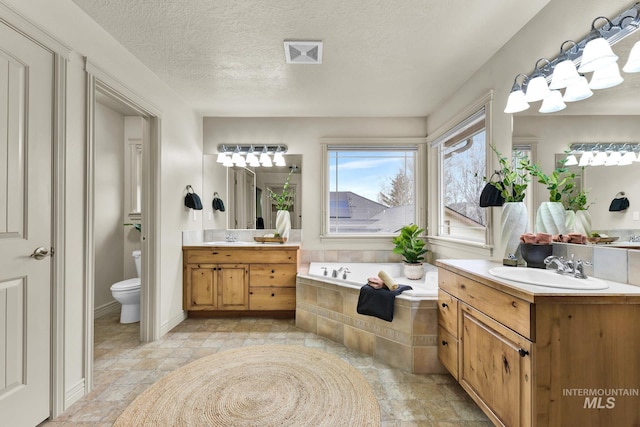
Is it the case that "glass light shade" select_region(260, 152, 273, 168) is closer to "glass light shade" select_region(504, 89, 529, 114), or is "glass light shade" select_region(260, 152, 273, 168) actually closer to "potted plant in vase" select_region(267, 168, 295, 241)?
"potted plant in vase" select_region(267, 168, 295, 241)

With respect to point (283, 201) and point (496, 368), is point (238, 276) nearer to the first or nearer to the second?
point (283, 201)

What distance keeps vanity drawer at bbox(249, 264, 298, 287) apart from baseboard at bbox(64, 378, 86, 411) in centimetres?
153

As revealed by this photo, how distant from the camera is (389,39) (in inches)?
77.5

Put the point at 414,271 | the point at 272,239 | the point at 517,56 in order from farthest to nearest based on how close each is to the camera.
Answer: the point at 272,239 < the point at 414,271 < the point at 517,56

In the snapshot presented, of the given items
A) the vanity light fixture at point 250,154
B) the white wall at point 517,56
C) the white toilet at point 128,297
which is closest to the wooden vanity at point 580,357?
the white wall at point 517,56

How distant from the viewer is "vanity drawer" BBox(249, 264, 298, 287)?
3.07m

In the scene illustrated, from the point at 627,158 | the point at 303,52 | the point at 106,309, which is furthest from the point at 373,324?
A: the point at 106,309

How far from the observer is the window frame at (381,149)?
350cm

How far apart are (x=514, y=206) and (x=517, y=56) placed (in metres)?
1.03

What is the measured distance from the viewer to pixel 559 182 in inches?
63.7

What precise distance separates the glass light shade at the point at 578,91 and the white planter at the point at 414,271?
189 centimetres

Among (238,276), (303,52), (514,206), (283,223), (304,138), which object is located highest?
(303,52)

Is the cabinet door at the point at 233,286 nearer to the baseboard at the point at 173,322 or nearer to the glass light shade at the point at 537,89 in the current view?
the baseboard at the point at 173,322

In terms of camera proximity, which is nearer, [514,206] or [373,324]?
[514,206]
